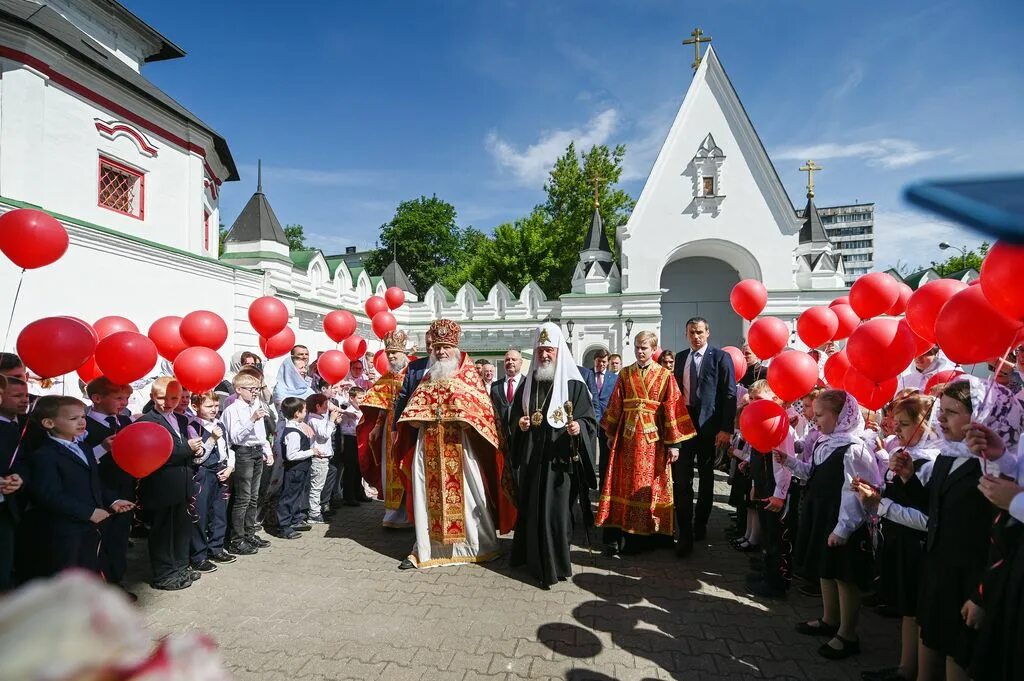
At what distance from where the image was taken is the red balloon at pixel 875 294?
507 cm

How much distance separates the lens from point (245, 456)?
5.28 m

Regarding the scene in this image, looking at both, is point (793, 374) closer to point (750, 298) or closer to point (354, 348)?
point (750, 298)

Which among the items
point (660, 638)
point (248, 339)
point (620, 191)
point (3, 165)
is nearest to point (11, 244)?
point (660, 638)

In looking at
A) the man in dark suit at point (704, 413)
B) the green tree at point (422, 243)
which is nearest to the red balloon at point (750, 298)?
the man in dark suit at point (704, 413)

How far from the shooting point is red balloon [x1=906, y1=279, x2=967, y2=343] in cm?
362

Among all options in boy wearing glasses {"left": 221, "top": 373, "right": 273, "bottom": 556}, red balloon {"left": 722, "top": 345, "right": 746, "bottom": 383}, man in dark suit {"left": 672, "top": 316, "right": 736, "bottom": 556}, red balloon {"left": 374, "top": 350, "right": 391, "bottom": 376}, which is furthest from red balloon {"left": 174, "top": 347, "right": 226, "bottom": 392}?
red balloon {"left": 722, "top": 345, "right": 746, "bottom": 383}

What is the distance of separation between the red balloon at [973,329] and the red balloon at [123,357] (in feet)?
17.8

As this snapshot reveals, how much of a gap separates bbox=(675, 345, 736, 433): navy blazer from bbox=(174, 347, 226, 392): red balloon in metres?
4.31

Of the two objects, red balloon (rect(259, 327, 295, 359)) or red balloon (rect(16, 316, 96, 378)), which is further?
red balloon (rect(259, 327, 295, 359))

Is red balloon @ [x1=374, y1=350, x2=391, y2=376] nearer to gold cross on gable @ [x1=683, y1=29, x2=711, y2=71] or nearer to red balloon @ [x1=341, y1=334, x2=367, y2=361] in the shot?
red balloon @ [x1=341, y1=334, x2=367, y2=361]

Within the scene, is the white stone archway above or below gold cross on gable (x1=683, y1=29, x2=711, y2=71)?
below

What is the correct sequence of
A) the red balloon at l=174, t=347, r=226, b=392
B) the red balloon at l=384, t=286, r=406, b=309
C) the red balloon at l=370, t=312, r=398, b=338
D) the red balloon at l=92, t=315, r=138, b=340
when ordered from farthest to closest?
the red balloon at l=384, t=286, r=406, b=309 < the red balloon at l=370, t=312, r=398, b=338 < the red balloon at l=92, t=315, r=138, b=340 < the red balloon at l=174, t=347, r=226, b=392

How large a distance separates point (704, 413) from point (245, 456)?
4530 millimetres

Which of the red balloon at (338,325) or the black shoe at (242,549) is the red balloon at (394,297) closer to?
the red balloon at (338,325)
